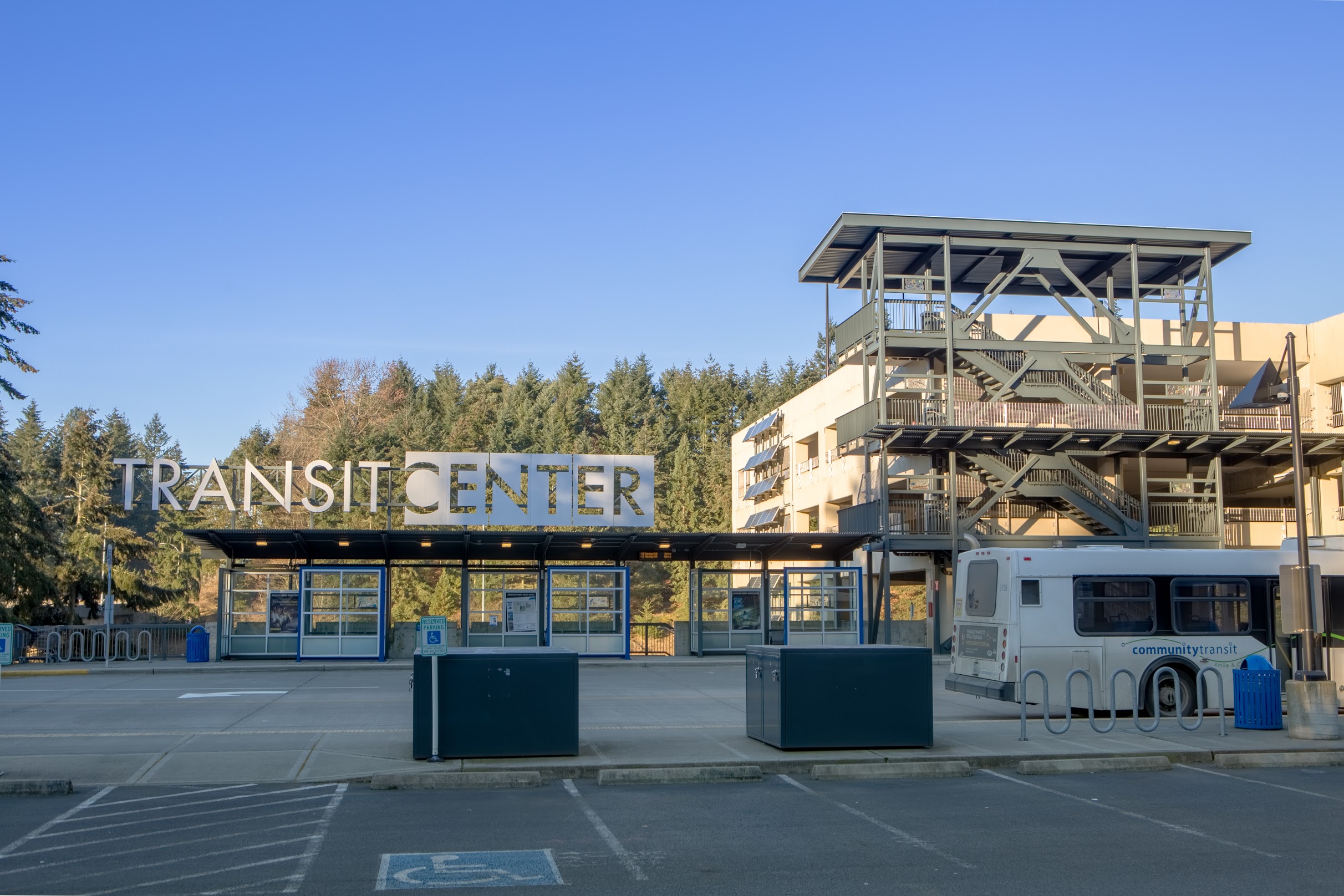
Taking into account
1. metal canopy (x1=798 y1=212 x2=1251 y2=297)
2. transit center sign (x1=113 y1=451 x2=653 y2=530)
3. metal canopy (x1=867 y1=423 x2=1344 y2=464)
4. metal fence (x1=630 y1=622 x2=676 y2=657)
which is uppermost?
metal canopy (x1=798 y1=212 x2=1251 y2=297)

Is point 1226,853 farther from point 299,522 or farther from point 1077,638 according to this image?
point 299,522

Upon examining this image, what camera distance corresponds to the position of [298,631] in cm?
3212

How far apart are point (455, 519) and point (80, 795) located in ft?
78.3

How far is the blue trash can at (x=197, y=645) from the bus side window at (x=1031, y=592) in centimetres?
2232

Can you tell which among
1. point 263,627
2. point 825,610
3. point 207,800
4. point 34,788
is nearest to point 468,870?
point 207,800

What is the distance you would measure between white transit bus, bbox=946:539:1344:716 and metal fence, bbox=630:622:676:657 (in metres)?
18.2

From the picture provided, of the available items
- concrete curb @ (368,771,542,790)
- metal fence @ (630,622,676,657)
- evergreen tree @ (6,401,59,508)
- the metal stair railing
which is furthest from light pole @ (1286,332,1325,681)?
evergreen tree @ (6,401,59,508)

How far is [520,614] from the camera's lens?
110 feet

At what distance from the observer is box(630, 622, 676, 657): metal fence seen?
37.2m

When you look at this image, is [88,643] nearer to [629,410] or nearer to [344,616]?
[344,616]

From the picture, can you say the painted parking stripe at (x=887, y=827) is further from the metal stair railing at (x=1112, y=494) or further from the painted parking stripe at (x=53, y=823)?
the metal stair railing at (x=1112, y=494)

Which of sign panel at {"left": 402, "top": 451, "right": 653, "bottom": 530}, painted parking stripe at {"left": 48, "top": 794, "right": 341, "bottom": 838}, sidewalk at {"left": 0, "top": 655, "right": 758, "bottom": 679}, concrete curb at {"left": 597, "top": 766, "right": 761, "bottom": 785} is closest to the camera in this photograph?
painted parking stripe at {"left": 48, "top": 794, "right": 341, "bottom": 838}

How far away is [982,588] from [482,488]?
67.7 ft

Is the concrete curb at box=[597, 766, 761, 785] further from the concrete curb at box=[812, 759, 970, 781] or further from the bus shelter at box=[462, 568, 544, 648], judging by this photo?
the bus shelter at box=[462, 568, 544, 648]
